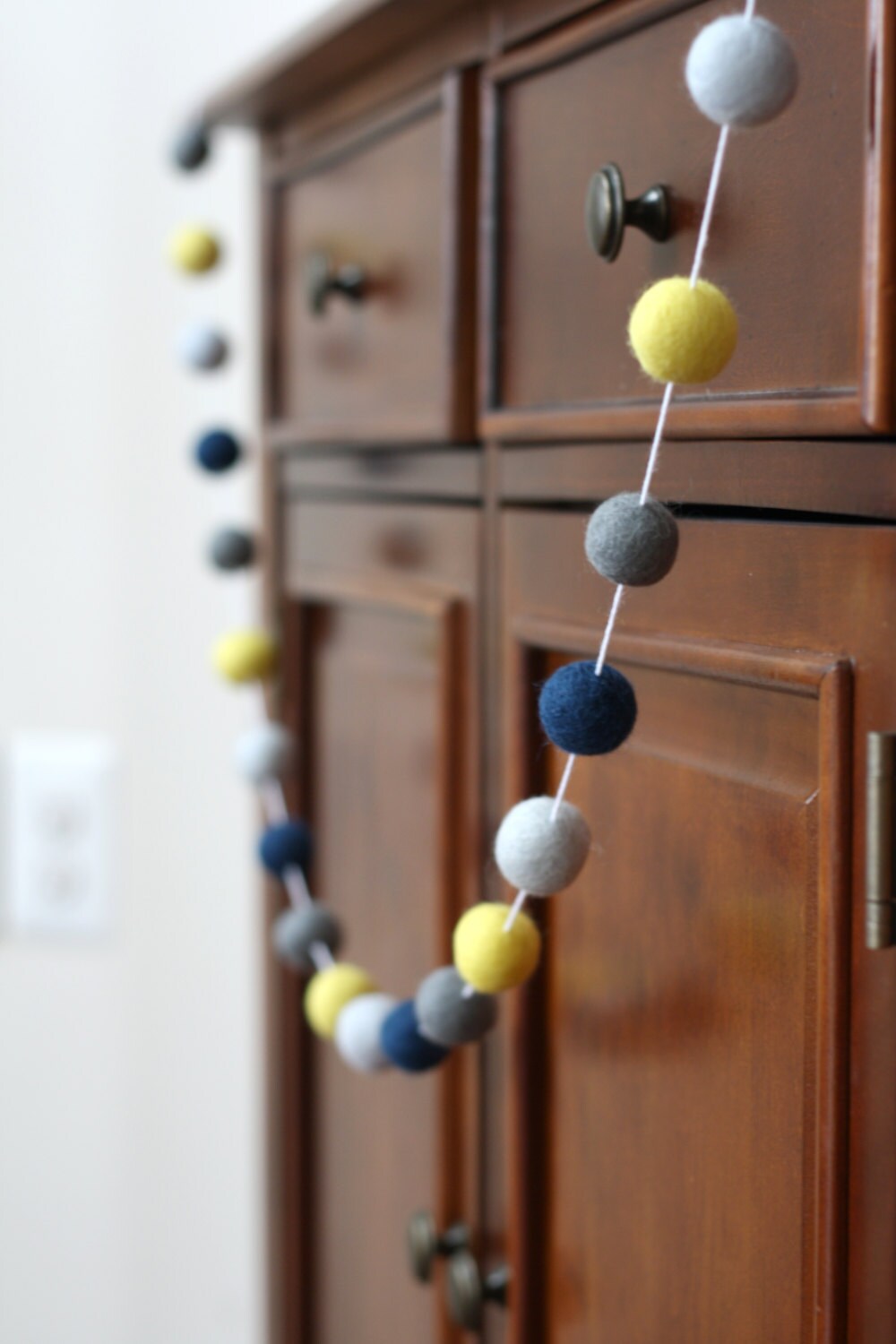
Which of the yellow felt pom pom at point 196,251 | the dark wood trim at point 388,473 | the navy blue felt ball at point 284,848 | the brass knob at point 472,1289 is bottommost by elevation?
the brass knob at point 472,1289

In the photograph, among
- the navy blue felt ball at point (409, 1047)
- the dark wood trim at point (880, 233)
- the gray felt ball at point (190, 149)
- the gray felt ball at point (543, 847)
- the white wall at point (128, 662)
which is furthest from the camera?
the white wall at point (128, 662)

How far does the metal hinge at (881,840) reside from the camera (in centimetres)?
41

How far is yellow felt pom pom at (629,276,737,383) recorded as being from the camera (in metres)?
0.44

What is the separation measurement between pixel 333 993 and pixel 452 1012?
14 centimetres

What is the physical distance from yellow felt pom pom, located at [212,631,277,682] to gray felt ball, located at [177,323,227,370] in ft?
0.52

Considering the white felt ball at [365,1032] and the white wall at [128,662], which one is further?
the white wall at [128,662]

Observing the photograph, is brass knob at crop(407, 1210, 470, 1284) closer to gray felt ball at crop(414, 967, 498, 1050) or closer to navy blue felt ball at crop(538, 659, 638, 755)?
gray felt ball at crop(414, 967, 498, 1050)

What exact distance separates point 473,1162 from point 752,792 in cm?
29

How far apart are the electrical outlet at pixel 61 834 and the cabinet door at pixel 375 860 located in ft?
1.28

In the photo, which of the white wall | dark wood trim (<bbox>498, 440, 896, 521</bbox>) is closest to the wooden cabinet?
dark wood trim (<bbox>498, 440, 896, 521</bbox>)

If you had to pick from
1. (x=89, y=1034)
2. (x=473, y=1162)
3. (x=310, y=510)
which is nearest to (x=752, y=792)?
(x=473, y=1162)

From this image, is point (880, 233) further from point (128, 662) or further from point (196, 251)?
point (128, 662)

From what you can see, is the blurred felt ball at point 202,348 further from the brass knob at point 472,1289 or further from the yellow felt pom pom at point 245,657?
the brass knob at point 472,1289

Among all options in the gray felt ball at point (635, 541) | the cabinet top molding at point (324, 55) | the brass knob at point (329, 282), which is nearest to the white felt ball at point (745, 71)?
the gray felt ball at point (635, 541)
